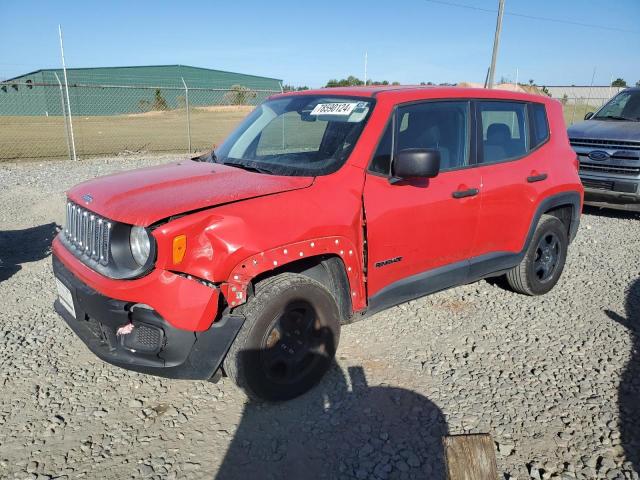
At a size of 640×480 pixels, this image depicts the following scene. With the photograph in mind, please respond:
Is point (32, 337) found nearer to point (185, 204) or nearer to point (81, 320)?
point (81, 320)

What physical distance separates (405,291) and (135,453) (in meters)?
2.02

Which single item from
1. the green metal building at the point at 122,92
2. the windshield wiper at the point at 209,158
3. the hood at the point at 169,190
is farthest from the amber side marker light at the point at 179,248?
the green metal building at the point at 122,92

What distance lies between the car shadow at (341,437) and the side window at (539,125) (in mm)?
2644

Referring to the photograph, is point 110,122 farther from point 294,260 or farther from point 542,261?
point 294,260

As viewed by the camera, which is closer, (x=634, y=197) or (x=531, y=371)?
(x=531, y=371)

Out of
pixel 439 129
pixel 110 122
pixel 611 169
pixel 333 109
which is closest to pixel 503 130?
pixel 439 129

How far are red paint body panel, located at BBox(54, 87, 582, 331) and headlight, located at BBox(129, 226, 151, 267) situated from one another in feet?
0.37

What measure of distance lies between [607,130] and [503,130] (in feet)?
16.7

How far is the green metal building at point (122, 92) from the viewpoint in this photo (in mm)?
36656

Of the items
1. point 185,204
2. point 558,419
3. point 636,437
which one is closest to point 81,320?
point 185,204

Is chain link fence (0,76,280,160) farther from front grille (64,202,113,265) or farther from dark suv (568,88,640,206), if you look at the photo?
front grille (64,202,113,265)

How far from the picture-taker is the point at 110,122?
98.9 feet

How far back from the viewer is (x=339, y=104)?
3693 mm

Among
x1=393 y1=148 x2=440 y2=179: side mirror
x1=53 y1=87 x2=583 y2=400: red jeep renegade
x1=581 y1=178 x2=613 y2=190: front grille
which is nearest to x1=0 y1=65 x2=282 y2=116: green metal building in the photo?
x1=581 y1=178 x2=613 y2=190: front grille
